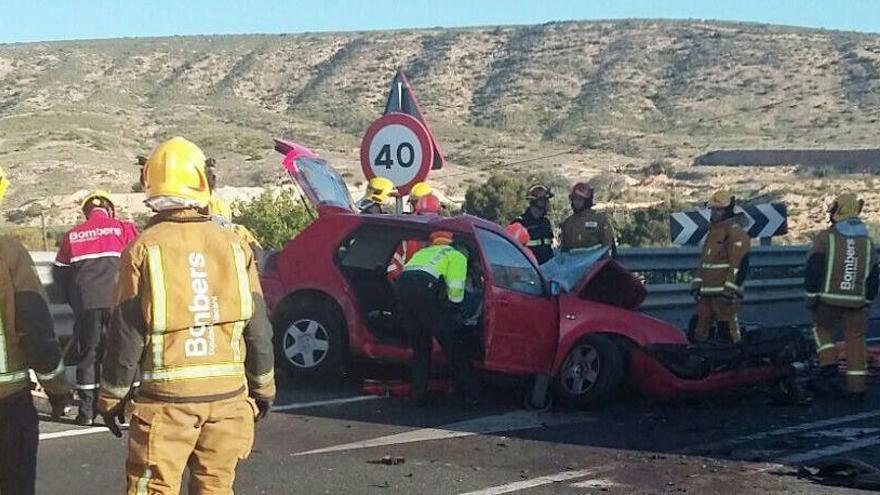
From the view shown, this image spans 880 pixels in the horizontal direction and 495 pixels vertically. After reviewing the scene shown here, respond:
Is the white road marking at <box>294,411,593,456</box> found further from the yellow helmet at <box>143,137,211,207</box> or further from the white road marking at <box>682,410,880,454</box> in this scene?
the yellow helmet at <box>143,137,211,207</box>

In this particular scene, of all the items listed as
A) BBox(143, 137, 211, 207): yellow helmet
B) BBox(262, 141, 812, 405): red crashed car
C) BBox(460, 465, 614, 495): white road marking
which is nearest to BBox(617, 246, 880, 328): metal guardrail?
BBox(262, 141, 812, 405): red crashed car

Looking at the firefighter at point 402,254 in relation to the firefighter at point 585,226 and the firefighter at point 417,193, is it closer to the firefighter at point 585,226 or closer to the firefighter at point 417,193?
the firefighter at point 417,193

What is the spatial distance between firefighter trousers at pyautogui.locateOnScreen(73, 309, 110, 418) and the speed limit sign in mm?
3732

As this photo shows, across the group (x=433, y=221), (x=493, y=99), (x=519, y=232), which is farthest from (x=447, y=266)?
(x=493, y=99)

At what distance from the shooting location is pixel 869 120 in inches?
2544

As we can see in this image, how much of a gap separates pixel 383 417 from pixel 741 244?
448cm

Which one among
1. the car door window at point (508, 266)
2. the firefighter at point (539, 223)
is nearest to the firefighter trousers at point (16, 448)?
the car door window at point (508, 266)

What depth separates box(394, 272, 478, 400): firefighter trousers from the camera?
968cm

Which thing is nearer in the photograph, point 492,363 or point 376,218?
point 492,363

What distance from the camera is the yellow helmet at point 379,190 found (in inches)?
484

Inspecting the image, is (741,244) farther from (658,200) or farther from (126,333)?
(658,200)

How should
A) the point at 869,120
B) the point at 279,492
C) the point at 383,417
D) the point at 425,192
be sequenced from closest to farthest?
the point at 279,492
the point at 383,417
the point at 425,192
the point at 869,120

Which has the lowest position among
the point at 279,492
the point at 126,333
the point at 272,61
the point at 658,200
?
the point at 279,492

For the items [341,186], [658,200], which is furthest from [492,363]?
[658,200]
